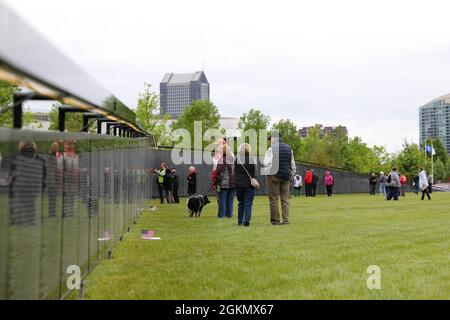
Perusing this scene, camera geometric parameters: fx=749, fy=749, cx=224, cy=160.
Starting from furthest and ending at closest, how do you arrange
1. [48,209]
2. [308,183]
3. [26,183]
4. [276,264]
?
[308,183] < [276,264] < [48,209] < [26,183]

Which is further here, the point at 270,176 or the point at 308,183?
the point at 308,183

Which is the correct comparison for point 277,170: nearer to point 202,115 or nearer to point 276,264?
point 276,264

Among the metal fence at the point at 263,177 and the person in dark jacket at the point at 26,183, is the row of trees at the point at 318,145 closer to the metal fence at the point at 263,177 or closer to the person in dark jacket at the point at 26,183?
the metal fence at the point at 263,177

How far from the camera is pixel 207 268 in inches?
376

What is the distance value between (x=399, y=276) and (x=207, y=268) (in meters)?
2.41

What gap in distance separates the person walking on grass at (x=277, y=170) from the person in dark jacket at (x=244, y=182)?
0.42 m

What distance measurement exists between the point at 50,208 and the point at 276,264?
179 inches

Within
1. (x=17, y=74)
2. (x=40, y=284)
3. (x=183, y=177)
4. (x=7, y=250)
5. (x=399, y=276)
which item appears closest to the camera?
(x=17, y=74)

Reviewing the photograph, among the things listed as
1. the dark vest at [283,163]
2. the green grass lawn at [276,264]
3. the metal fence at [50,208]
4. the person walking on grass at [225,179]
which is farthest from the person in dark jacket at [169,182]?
the metal fence at [50,208]

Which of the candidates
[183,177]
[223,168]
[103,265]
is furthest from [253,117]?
[103,265]

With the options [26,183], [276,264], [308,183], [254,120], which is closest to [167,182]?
[308,183]

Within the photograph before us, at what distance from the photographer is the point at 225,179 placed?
19969mm

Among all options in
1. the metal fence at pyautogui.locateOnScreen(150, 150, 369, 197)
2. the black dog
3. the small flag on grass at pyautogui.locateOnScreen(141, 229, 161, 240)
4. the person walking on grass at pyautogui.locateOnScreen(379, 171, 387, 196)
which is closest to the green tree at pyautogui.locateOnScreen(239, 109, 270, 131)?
the metal fence at pyautogui.locateOnScreen(150, 150, 369, 197)

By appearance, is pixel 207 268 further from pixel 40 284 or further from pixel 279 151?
pixel 279 151
